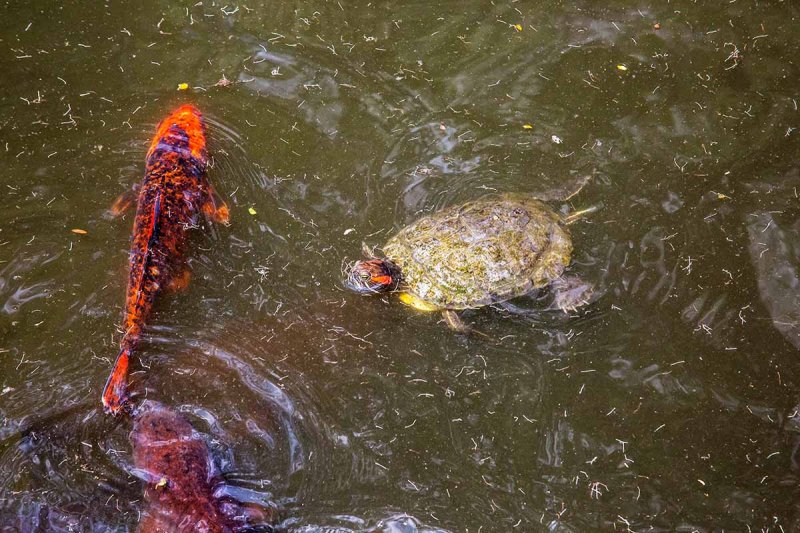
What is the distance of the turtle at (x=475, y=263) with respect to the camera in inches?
163

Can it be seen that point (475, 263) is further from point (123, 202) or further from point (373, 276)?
point (123, 202)

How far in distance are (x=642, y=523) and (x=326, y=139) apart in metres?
3.85

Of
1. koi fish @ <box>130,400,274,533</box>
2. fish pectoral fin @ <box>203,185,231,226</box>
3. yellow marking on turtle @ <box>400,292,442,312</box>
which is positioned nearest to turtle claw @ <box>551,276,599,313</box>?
yellow marking on turtle @ <box>400,292,442,312</box>

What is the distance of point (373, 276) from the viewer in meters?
4.12

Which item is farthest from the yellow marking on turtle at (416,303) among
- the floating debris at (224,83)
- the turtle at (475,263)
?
the floating debris at (224,83)

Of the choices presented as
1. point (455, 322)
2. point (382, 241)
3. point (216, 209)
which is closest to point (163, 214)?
point (216, 209)

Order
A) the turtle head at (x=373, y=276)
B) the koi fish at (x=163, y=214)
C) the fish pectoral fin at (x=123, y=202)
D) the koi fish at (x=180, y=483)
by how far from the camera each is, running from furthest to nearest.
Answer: the fish pectoral fin at (x=123, y=202) → the turtle head at (x=373, y=276) → the koi fish at (x=163, y=214) → the koi fish at (x=180, y=483)

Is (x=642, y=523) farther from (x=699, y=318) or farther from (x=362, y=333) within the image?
(x=362, y=333)

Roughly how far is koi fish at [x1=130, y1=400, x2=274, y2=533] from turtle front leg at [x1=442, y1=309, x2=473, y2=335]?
1.73 meters

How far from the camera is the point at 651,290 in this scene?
4441 millimetres

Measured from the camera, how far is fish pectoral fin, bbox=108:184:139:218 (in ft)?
15.4

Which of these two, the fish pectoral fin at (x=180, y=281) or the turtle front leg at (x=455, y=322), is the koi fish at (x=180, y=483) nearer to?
the fish pectoral fin at (x=180, y=281)

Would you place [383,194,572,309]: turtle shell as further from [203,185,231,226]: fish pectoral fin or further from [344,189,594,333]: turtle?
[203,185,231,226]: fish pectoral fin

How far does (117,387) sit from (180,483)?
830mm
